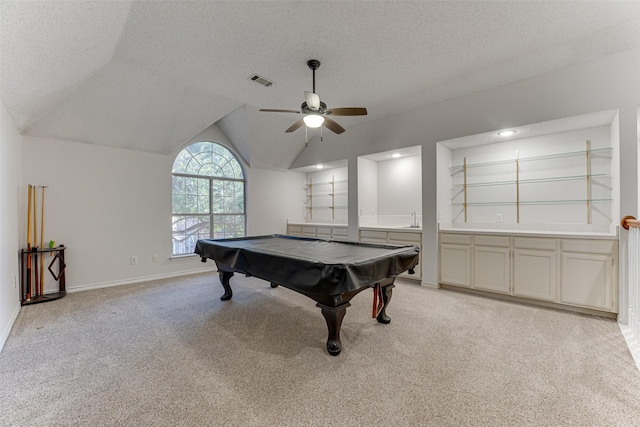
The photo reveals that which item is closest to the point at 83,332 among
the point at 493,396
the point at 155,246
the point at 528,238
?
the point at 155,246

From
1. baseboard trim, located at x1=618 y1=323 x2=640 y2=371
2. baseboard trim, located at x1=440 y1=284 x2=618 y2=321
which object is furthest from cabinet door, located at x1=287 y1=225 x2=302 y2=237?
baseboard trim, located at x1=618 y1=323 x2=640 y2=371

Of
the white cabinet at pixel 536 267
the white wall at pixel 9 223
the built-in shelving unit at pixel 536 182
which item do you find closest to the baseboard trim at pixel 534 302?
the white cabinet at pixel 536 267

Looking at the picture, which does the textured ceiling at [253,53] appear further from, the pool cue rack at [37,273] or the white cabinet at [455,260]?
the white cabinet at [455,260]

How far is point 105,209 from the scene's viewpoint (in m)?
4.10

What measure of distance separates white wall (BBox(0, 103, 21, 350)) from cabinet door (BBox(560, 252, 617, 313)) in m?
5.35

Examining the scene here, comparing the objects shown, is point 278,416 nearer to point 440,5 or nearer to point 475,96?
point 440,5

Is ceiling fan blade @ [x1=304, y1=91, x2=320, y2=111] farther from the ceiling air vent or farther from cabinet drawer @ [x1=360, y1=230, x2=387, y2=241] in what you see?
cabinet drawer @ [x1=360, y1=230, x2=387, y2=241]

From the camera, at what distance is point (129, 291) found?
3.84m

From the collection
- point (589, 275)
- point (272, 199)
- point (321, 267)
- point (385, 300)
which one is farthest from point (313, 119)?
point (272, 199)

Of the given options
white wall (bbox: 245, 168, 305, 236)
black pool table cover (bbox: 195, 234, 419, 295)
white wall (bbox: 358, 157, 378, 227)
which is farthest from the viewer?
white wall (bbox: 245, 168, 305, 236)

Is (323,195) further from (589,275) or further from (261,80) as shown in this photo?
(589,275)

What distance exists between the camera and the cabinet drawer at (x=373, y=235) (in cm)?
456

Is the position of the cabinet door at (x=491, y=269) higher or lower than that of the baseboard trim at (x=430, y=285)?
higher

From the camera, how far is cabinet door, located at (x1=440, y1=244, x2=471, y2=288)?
3.72 meters
